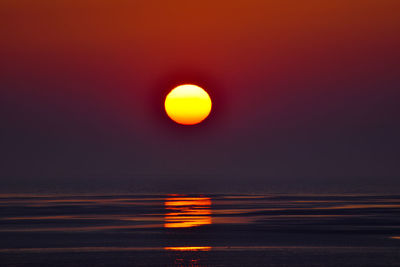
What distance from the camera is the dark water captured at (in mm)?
32438

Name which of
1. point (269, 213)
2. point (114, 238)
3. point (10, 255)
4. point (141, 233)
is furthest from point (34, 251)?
point (269, 213)

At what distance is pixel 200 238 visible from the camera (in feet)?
131

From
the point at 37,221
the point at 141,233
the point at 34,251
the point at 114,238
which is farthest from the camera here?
the point at 37,221

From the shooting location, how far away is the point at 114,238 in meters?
40.0

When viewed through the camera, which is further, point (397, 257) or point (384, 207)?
point (384, 207)

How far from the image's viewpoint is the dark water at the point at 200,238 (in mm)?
32438

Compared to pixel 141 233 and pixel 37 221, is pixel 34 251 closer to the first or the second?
pixel 141 233

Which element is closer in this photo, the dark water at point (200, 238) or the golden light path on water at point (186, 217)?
the dark water at point (200, 238)

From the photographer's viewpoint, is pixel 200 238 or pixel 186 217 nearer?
pixel 200 238

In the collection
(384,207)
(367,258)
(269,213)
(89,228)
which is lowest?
(367,258)

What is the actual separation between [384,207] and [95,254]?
3817cm

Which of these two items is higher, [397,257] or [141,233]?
[141,233]

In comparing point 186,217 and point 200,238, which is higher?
point 186,217

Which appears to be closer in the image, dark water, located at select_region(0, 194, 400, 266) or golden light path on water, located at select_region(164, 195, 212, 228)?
dark water, located at select_region(0, 194, 400, 266)
